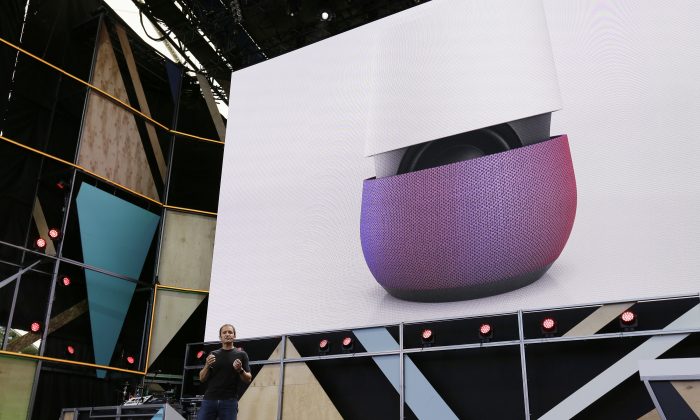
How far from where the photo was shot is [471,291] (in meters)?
5.32

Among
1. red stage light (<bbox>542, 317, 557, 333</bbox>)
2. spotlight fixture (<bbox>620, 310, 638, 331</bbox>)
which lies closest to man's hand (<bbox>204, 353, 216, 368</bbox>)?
red stage light (<bbox>542, 317, 557, 333</bbox>)

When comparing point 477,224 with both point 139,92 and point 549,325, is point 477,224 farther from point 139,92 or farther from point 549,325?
point 139,92

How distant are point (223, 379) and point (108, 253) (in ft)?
19.1

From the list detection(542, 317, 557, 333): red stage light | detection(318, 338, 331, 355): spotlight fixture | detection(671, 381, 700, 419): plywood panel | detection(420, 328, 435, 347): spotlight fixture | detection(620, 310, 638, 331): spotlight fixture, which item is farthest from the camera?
detection(318, 338, 331, 355): spotlight fixture

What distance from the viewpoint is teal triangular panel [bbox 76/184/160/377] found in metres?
8.61

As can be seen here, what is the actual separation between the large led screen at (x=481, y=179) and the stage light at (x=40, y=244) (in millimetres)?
2592

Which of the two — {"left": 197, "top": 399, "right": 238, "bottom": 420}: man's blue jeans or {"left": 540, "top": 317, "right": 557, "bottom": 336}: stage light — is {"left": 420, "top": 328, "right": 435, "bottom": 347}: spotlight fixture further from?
{"left": 197, "top": 399, "right": 238, "bottom": 420}: man's blue jeans

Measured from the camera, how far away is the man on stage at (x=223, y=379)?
3779 mm

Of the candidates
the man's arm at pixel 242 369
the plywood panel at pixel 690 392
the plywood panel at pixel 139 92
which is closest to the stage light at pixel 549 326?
the man's arm at pixel 242 369

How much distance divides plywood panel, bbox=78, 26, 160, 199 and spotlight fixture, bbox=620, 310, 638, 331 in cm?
705

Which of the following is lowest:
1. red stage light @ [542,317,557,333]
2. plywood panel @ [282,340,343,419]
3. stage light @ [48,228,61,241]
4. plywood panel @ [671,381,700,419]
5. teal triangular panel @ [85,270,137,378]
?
plywood panel @ [671,381,700,419]

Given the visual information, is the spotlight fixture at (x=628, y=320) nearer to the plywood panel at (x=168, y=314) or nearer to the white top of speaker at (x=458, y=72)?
the white top of speaker at (x=458, y=72)

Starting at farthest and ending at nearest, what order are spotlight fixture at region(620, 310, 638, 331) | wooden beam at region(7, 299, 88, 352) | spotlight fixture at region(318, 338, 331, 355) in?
wooden beam at region(7, 299, 88, 352) < spotlight fixture at region(318, 338, 331, 355) < spotlight fixture at region(620, 310, 638, 331)

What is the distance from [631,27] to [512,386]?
3.20 metres
